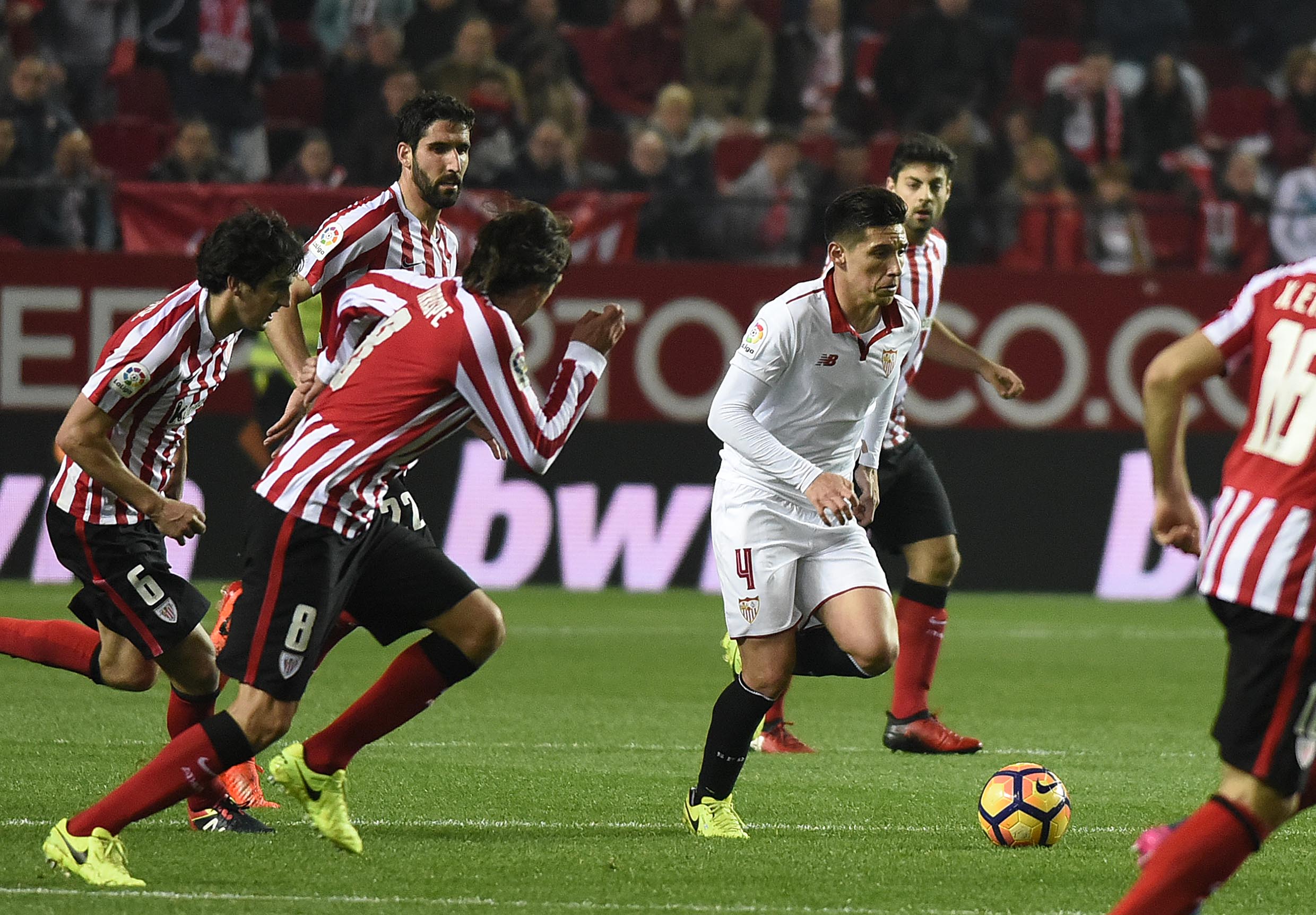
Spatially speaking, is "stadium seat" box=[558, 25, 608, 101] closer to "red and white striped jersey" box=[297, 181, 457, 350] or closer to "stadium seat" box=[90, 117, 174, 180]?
"stadium seat" box=[90, 117, 174, 180]

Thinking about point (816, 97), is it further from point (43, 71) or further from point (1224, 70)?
point (43, 71)

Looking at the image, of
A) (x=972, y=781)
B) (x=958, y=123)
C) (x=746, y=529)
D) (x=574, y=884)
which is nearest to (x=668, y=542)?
(x=958, y=123)

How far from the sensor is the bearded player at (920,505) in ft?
25.2

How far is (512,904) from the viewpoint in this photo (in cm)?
471

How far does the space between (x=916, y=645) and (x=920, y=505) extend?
1.87 feet

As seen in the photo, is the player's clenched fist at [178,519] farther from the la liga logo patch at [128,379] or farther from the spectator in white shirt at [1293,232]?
the spectator in white shirt at [1293,232]

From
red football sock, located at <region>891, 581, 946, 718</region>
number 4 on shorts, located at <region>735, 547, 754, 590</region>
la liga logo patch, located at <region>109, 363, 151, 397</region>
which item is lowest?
red football sock, located at <region>891, 581, 946, 718</region>

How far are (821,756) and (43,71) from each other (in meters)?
8.49

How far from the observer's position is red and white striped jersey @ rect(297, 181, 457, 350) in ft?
21.4

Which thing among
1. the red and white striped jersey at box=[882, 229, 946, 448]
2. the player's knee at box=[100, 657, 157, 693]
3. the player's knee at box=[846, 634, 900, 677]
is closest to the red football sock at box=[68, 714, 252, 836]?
the player's knee at box=[100, 657, 157, 693]

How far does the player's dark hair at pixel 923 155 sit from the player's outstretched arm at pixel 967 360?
2.12 ft

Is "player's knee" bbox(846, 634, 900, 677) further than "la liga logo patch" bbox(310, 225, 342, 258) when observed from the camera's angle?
No

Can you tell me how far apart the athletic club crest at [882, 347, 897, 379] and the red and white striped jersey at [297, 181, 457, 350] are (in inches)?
63.1

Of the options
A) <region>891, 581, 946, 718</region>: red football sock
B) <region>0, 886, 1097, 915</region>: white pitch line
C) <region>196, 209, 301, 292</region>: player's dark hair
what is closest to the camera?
<region>0, 886, 1097, 915</region>: white pitch line
